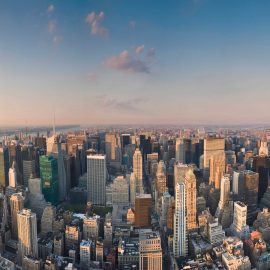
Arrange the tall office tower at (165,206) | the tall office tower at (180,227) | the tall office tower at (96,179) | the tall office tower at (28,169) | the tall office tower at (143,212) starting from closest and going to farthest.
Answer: the tall office tower at (180,227) < the tall office tower at (165,206) < the tall office tower at (143,212) < the tall office tower at (96,179) < the tall office tower at (28,169)

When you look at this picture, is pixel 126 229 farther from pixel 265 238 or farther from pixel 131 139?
pixel 131 139

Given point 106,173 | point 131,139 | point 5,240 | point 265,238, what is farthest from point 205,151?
point 5,240

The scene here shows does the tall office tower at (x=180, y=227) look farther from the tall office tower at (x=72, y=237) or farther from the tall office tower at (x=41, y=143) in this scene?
the tall office tower at (x=41, y=143)

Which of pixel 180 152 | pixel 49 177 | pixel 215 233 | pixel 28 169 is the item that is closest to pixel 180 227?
pixel 215 233

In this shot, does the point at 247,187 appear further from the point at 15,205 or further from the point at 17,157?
the point at 17,157

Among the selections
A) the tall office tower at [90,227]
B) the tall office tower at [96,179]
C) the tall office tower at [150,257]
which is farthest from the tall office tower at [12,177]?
the tall office tower at [150,257]

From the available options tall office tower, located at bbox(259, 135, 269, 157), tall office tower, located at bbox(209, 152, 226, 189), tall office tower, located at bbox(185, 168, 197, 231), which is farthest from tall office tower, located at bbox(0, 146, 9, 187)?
tall office tower, located at bbox(259, 135, 269, 157)

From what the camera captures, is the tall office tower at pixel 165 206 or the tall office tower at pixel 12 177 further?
the tall office tower at pixel 12 177
